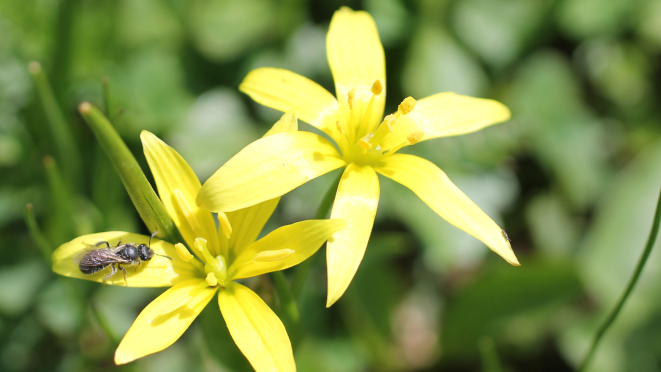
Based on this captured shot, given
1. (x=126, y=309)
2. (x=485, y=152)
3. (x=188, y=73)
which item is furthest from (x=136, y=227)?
(x=485, y=152)

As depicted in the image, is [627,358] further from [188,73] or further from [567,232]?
[188,73]

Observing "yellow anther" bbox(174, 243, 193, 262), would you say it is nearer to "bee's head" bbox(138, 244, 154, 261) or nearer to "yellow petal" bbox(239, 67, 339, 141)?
"bee's head" bbox(138, 244, 154, 261)

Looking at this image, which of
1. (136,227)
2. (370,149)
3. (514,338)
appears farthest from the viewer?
(514,338)

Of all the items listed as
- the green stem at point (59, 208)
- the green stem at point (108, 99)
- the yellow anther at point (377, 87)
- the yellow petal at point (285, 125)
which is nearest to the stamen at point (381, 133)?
the yellow anther at point (377, 87)

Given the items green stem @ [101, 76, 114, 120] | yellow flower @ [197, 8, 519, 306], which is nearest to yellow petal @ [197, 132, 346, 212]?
yellow flower @ [197, 8, 519, 306]

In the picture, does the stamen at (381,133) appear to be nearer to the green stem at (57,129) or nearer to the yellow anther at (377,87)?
the yellow anther at (377,87)
